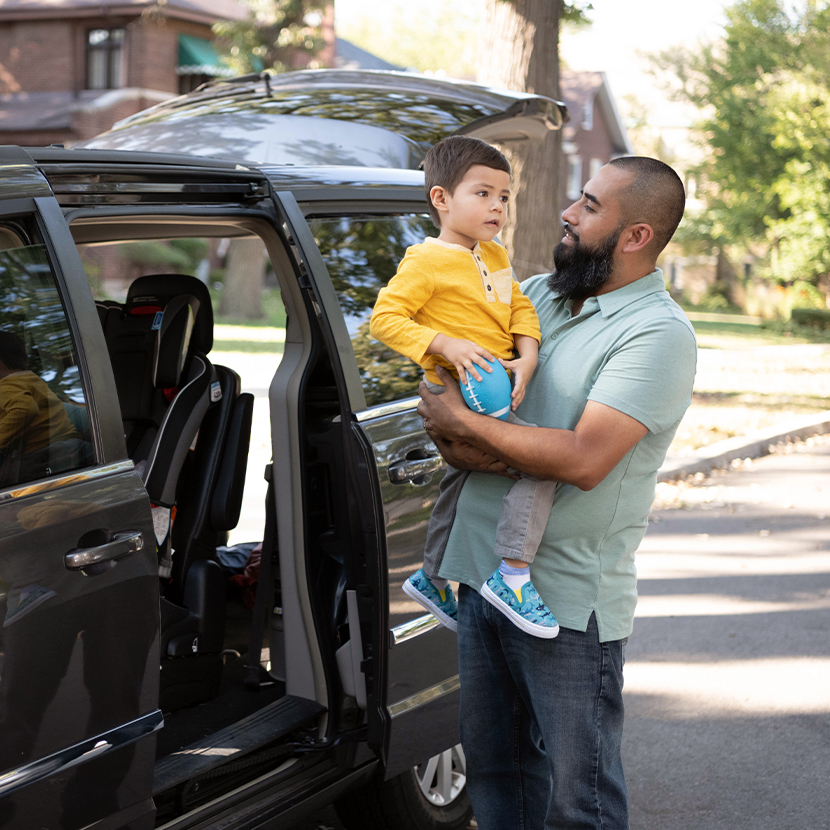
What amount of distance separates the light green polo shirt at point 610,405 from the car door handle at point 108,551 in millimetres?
862

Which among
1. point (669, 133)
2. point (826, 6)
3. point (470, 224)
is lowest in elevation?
point (669, 133)

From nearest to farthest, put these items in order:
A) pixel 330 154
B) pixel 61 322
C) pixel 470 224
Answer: pixel 61 322 → pixel 470 224 → pixel 330 154

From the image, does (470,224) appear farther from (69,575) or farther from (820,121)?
(820,121)

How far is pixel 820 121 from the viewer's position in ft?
86.2

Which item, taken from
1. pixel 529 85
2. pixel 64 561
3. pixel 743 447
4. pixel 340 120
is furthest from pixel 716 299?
pixel 64 561

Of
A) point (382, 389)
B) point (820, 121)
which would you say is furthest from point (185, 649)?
point (820, 121)

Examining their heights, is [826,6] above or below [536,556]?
above

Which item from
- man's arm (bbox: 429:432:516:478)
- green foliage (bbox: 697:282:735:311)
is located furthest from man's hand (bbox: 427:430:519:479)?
green foliage (bbox: 697:282:735:311)

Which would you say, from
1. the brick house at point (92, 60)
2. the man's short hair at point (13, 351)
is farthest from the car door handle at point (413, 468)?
the brick house at point (92, 60)

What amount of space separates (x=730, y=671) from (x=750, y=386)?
11.2 m

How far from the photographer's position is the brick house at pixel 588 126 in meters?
45.0

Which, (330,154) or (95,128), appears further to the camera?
(95,128)

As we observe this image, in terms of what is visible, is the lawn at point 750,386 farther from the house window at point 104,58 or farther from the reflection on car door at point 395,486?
the house window at point 104,58

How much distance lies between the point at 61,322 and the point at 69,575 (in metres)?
0.60
